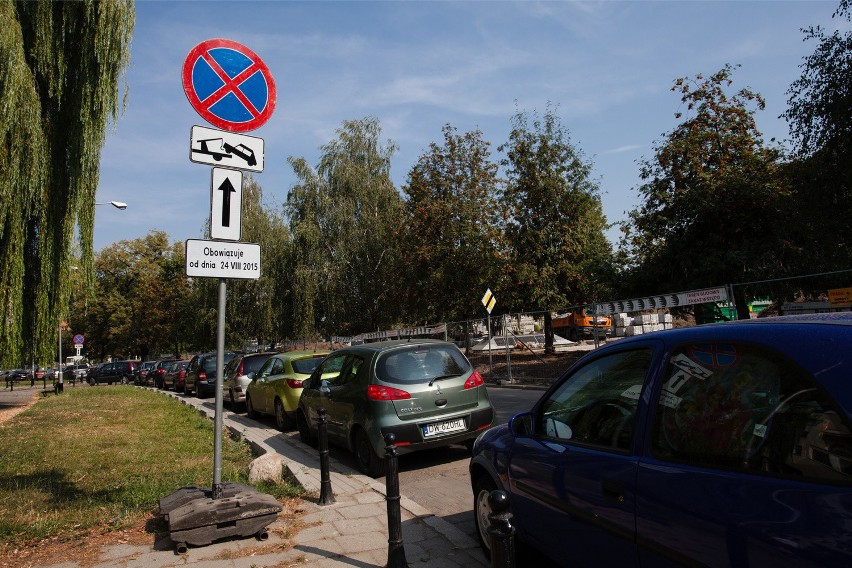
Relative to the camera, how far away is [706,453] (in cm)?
245

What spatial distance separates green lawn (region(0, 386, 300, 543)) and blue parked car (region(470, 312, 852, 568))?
396cm

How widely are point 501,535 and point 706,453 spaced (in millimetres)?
897

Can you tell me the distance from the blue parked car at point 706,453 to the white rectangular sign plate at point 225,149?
3.52 m

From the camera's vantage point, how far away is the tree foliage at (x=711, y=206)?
725 inches

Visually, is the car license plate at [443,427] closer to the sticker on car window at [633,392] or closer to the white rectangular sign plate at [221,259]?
the white rectangular sign plate at [221,259]

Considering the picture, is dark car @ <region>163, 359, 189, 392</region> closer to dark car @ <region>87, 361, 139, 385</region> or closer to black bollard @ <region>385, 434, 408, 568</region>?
dark car @ <region>87, 361, 139, 385</region>

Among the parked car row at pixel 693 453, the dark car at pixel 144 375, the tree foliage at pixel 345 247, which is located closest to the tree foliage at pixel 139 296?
the dark car at pixel 144 375

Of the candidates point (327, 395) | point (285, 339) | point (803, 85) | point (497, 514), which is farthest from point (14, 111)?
point (285, 339)

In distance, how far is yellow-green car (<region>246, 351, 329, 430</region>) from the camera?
38.7 ft

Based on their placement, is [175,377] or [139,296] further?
[139,296]

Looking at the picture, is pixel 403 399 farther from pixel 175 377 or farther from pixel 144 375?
pixel 144 375

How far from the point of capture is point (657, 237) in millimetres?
20906

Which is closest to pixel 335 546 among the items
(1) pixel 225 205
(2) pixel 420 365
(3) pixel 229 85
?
(1) pixel 225 205

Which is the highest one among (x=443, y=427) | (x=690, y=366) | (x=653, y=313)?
(x=653, y=313)
